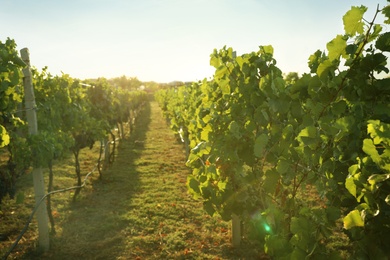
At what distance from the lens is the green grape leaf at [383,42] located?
6.75ft

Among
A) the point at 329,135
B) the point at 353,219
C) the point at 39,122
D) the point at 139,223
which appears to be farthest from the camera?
the point at 139,223

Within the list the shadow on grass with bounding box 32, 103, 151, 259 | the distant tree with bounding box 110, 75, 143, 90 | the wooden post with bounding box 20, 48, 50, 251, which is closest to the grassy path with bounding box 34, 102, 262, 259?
the shadow on grass with bounding box 32, 103, 151, 259

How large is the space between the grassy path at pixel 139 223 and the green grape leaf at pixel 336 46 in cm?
533

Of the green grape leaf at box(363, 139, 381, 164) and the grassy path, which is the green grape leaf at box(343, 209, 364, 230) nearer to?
the green grape leaf at box(363, 139, 381, 164)

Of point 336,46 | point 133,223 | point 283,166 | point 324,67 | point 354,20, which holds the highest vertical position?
point 354,20

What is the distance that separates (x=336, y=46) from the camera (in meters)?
2.10

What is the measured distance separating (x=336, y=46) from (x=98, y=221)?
7852 millimetres

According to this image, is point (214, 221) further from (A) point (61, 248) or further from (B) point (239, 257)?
(A) point (61, 248)

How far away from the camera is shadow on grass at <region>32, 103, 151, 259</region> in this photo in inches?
269

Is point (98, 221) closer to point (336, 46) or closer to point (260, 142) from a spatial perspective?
point (260, 142)

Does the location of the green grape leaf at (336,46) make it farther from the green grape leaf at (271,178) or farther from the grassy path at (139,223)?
the grassy path at (139,223)

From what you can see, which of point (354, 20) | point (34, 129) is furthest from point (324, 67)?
point (34, 129)

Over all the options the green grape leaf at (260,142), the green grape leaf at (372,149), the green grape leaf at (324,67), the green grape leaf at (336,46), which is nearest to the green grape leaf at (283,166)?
the green grape leaf at (260,142)

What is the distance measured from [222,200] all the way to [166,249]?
8.16 feet
